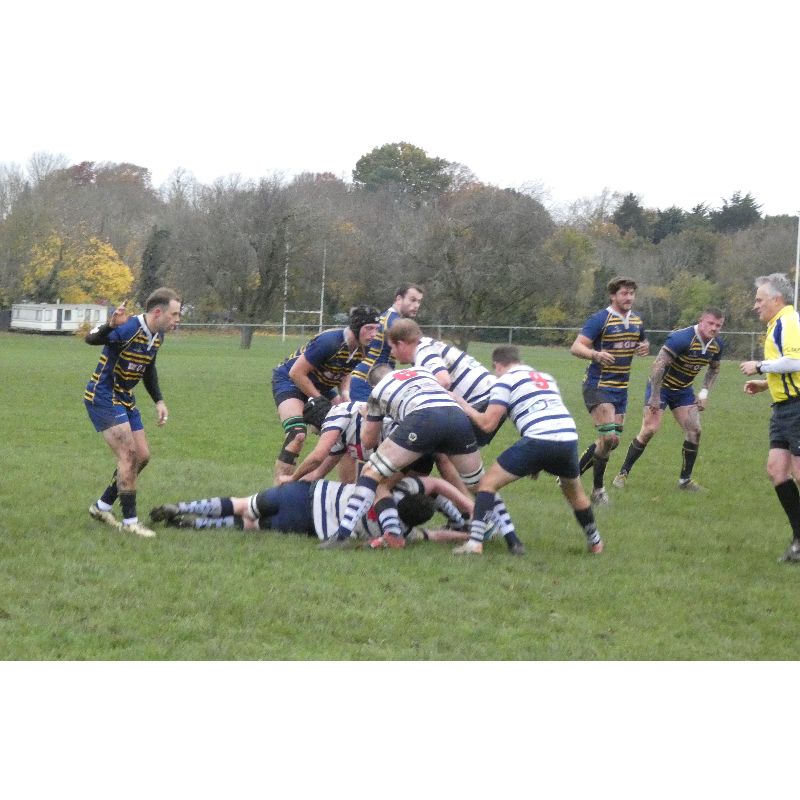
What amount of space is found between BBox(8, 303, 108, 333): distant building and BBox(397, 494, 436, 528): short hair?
56.3 meters

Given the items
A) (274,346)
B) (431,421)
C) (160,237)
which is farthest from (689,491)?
(160,237)

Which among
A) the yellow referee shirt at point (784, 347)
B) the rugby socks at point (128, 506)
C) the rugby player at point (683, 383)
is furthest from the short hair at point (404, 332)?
the rugby player at point (683, 383)

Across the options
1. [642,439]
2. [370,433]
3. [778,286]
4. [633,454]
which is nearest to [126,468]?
[370,433]

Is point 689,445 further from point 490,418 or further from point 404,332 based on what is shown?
point 404,332

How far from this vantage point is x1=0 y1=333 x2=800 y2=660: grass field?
18.5 ft

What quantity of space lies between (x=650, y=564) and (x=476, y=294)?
137 feet

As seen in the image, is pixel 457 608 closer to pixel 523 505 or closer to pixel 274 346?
pixel 523 505

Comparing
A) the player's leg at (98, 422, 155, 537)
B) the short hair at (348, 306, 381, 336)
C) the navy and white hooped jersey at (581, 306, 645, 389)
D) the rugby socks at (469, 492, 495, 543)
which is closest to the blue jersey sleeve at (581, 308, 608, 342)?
the navy and white hooped jersey at (581, 306, 645, 389)

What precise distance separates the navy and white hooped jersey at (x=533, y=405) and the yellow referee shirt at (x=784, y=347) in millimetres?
1651

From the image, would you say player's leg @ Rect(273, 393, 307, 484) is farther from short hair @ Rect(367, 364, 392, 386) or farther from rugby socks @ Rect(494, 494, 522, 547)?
rugby socks @ Rect(494, 494, 522, 547)

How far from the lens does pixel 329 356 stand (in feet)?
32.9

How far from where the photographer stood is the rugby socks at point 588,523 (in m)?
8.12

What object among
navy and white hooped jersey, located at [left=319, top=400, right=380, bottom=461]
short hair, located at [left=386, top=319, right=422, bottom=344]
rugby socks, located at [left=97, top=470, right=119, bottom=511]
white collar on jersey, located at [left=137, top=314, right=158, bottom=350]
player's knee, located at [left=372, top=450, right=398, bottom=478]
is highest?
short hair, located at [left=386, top=319, right=422, bottom=344]

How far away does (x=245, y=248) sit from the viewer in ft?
182
